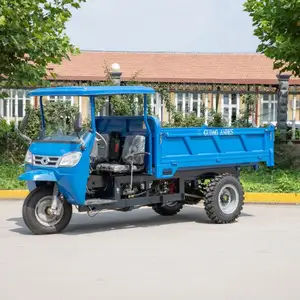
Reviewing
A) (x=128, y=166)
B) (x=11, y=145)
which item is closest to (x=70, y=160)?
(x=128, y=166)

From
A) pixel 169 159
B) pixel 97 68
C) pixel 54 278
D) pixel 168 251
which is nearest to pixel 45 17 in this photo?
pixel 169 159

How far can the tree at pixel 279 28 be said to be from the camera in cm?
1748

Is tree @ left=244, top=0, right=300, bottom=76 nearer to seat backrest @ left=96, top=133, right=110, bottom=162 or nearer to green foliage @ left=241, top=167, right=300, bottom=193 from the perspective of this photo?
green foliage @ left=241, top=167, right=300, bottom=193

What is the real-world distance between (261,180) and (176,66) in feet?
91.2

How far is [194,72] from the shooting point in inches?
1714

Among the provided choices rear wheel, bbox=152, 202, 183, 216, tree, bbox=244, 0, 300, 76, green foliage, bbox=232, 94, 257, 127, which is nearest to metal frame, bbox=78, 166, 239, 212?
rear wheel, bbox=152, 202, 183, 216

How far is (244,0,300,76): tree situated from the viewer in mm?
17484

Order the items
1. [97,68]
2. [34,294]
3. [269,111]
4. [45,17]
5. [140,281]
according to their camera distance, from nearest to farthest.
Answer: [34,294] < [140,281] < [45,17] < [269,111] < [97,68]

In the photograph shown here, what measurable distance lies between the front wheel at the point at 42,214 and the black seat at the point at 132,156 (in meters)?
0.82

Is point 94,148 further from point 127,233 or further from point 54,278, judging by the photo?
point 54,278

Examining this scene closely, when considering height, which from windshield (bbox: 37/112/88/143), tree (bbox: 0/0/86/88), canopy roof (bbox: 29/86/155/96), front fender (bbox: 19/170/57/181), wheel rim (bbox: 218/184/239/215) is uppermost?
tree (bbox: 0/0/86/88)

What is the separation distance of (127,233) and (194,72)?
33.2 meters

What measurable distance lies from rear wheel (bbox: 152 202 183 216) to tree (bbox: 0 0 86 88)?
22.9 ft

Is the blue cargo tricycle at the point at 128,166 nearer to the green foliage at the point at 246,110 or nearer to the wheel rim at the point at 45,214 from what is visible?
the wheel rim at the point at 45,214
